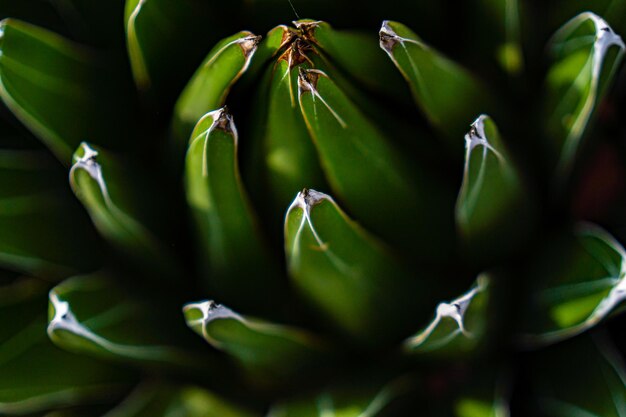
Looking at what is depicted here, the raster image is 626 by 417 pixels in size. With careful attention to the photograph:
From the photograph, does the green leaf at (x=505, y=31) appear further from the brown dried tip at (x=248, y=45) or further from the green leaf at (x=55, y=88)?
the green leaf at (x=55, y=88)

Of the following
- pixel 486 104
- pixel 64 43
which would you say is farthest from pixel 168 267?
pixel 486 104

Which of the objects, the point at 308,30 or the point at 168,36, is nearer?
the point at 308,30

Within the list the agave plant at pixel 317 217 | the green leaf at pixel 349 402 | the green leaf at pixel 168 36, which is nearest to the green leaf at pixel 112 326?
the agave plant at pixel 317 217

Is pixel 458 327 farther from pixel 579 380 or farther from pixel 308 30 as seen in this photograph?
pixel 308 30

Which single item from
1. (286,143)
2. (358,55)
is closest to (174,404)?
(286,143)

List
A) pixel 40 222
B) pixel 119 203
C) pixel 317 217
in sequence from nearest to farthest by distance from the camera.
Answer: pixel 317 217 → pixel 119 203 → pixel 40 222
